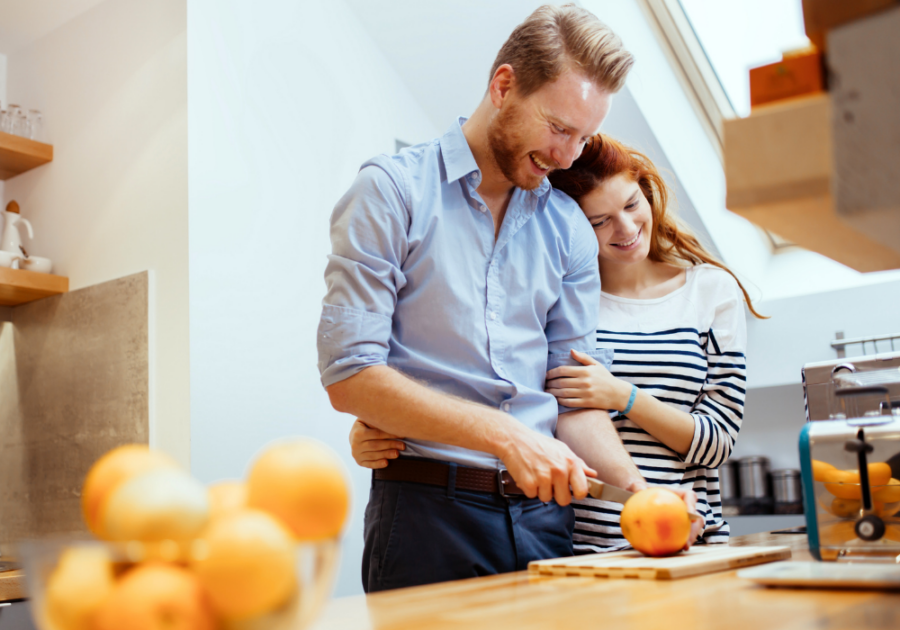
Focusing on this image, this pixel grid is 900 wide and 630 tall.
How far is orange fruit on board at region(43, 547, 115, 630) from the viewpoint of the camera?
1.26 ft

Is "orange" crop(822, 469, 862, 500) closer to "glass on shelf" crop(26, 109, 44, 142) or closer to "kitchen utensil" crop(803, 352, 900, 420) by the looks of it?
"kitchen utensil" crop(803, 352, 900, 420)

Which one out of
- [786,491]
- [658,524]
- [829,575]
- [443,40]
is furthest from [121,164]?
[786,491]

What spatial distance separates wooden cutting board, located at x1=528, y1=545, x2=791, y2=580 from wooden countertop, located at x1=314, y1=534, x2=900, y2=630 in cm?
2

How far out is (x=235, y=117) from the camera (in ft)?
8.35

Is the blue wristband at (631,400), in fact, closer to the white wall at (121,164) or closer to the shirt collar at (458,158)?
the shirt collar at (458,158)

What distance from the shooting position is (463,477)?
48.6 inches

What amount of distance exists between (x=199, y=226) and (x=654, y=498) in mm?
1783

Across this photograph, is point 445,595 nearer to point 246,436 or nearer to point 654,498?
point 654,498

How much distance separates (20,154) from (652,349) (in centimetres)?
243

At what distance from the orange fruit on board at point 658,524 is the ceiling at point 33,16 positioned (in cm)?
272

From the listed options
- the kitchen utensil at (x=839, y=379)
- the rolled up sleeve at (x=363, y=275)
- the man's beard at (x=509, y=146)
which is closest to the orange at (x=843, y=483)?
the kitchen utensil at (x=839, y=379)

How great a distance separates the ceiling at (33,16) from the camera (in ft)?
9.29

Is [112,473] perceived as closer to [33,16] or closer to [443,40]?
[443,40]

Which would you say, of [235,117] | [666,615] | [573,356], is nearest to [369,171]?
[573,356]
